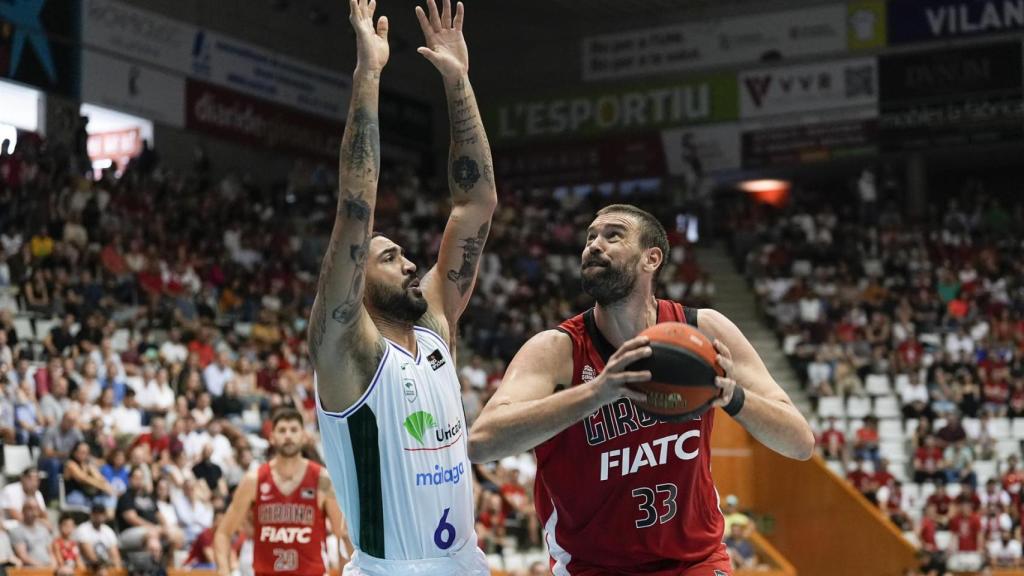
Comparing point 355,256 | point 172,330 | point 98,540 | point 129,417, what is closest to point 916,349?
point 172,330

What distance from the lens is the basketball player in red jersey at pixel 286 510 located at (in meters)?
9.30

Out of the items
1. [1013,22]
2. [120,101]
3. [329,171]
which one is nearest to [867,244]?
[1013,22]

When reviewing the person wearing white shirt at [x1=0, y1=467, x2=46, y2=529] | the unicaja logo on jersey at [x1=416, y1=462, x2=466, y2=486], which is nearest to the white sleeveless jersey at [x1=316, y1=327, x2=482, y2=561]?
the unicaja logo on jersey at [x1=416, y1=462, x2=466, y2=486]

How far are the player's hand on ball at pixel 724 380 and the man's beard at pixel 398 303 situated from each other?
1498 millimetres

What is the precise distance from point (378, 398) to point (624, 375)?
1372 mm

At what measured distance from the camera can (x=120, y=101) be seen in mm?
26297

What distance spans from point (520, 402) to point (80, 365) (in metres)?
12.6

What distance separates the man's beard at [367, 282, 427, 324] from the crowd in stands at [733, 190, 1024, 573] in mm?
14430

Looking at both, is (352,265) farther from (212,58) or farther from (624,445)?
(212,58)

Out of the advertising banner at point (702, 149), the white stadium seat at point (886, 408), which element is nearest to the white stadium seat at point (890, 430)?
the white stadium seat at point (886, 408)

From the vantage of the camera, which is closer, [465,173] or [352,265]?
[352,265]

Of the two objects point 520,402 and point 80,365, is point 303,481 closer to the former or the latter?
point 520,402

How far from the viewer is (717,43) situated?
3372cm

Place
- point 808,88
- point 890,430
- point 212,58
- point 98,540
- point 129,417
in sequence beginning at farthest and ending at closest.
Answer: point 808,88, point 212,58, point 890,430, point 129,417, point 98,540
